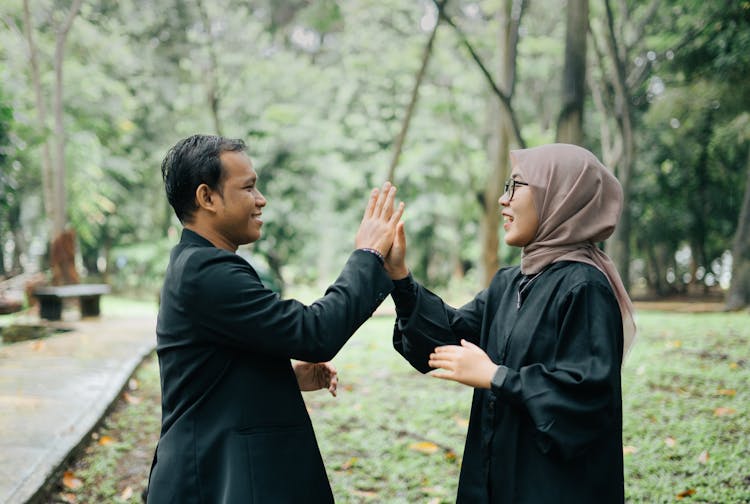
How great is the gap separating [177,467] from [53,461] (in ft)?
8.84

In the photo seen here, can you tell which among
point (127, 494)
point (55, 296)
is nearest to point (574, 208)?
point (127, 494)

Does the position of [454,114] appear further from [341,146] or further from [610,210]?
[610,210]

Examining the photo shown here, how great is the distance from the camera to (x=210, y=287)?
1921mm

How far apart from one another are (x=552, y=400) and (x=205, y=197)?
49.1 inches

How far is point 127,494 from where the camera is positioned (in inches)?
167

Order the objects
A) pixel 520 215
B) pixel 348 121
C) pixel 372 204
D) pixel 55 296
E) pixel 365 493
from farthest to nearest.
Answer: pixel 348 121 < pixel 55 296 < pixel 365 493 < pixel 372 204 < pixel 520 215

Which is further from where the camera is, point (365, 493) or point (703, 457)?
point (703, 457)

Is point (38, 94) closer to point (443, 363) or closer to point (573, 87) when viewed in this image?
point (573, 87)

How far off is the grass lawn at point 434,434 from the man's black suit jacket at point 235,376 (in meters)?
2.28

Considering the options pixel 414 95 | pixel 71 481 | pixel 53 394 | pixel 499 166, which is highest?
pixel 414 95

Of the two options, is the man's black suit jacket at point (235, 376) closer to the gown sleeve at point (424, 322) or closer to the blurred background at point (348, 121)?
the gown sleeve at point (424, 322)

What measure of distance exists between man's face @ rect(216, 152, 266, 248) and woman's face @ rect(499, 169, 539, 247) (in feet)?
2.79

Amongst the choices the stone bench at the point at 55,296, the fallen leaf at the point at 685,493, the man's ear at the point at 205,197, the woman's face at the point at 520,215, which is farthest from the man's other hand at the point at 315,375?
the stone bench at the point at 55,296

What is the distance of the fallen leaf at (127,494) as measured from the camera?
13.7ft
